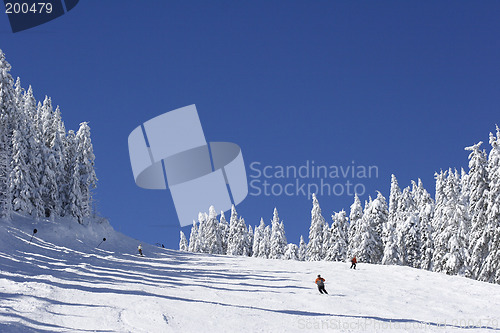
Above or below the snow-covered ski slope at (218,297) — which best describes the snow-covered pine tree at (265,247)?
above

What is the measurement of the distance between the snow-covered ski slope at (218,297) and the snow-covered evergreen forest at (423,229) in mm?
9623

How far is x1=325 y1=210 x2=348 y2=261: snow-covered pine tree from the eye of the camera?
58.4 meters

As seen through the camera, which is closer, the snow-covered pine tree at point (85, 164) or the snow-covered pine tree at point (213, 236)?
the snow-covered pine tree at point (85, 164)

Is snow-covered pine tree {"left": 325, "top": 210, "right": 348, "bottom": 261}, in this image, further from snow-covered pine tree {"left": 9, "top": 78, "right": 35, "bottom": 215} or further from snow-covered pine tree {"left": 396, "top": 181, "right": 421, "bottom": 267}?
snow-covered pine tree {"left": 9, "top": 78, "right": 35, "bottom": 215}

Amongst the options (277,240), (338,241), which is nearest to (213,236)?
(277,240)

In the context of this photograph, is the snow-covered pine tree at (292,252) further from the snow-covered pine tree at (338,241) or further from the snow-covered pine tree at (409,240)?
the snow-covered pine tree at (409,240)

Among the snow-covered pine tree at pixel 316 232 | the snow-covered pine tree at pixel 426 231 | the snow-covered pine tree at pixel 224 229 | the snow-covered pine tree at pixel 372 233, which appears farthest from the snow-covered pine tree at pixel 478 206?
the snow-covered pine tree at pixel 224 229

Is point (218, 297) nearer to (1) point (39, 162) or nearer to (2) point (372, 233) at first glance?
(1) point (39, 162)

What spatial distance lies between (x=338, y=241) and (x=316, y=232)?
428 inches

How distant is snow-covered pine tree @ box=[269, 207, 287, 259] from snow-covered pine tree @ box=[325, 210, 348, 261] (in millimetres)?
21031

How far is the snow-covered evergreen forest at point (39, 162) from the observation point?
39.9 metres

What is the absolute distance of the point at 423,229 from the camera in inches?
2053

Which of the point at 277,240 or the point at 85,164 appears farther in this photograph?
the point at 277,240

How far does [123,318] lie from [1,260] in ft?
42.8
